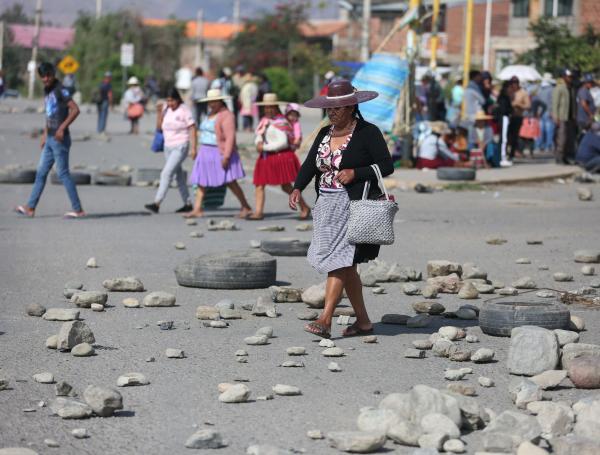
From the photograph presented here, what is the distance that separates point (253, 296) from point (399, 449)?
199 inches

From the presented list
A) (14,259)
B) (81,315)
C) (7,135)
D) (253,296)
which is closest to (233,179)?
(14,259)

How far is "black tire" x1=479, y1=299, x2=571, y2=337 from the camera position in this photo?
365 inches

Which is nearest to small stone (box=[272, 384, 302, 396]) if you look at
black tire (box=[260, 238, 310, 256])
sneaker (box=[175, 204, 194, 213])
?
black tire (box=[260, 238, 310, 256])

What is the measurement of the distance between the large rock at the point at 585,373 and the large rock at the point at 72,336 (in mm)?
3176

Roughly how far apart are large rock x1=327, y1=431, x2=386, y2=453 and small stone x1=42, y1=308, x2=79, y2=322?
4.08 meters

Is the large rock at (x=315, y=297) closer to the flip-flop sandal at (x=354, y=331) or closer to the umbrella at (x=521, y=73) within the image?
the flip-flop sandal at (x=354, y=331)

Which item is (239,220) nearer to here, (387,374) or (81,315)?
(81,315)

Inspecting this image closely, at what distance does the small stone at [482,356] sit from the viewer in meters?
8.31

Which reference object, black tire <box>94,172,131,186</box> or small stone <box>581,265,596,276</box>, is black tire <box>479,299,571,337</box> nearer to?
small stone <box>581,265,596,276</box>

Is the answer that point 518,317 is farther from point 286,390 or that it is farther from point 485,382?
point 286,390

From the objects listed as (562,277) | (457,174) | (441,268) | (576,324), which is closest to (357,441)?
(576,324)

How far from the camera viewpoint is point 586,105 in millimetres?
28891

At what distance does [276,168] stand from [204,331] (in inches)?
338

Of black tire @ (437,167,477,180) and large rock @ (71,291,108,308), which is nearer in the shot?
large rock @ (71,291,108,308)
